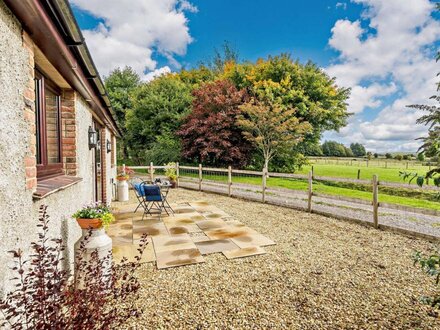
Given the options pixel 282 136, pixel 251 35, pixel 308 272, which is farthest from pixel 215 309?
pixel 251 35

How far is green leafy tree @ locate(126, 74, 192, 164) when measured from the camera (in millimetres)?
18672

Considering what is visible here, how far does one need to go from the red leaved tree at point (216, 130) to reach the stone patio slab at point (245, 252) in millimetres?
11298

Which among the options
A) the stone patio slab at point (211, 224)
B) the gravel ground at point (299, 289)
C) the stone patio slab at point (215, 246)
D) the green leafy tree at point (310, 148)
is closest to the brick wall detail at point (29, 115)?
the gravel ground at point (299, 289)

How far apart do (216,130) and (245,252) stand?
12.5 meters

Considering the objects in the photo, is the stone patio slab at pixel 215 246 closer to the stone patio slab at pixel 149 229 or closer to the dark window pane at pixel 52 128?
the stone patio slab at pixel 149 229

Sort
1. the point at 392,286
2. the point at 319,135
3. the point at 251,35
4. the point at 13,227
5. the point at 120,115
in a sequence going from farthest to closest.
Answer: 1. the point at 120,115
2. the point at 251,35
3. the point at 319,135
4. the point at 392,286
5. the point at 13,227

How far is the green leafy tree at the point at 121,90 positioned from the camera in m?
25.3

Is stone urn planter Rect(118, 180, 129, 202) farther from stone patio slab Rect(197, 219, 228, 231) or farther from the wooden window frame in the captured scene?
the wooden window frame

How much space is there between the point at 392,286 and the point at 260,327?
201cm

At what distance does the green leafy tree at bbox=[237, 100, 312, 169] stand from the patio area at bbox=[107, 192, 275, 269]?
957cm

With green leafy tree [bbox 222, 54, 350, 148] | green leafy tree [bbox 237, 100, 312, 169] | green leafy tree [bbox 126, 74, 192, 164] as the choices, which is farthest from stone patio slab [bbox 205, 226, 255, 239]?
green leafy tree [bbox 126, 74, 192, 164]

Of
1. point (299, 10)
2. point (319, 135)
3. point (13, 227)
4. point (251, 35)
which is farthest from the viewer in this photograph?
point (251, 35)

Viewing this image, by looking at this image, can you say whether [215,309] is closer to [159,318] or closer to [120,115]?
[159,318]

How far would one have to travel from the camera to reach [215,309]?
2.70m
